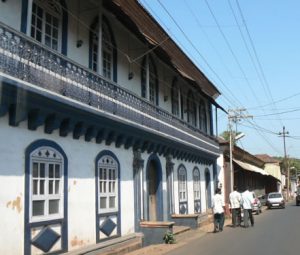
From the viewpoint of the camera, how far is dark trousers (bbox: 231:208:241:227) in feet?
76.6

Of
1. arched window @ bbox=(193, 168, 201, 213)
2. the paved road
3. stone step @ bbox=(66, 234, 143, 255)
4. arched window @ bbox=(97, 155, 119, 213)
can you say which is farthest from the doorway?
arched window @ bbox=(193, 168, 201, 213)

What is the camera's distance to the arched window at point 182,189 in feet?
80.9

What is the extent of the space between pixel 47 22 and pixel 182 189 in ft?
44.1

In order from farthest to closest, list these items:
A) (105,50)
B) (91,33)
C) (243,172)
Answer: (243,172), (105,50), (91,33)

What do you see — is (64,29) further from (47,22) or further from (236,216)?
(236,216)

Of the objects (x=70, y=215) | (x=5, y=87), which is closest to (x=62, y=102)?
(x=5, y=87)

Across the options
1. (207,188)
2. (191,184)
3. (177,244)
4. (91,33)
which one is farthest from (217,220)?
(207,188)

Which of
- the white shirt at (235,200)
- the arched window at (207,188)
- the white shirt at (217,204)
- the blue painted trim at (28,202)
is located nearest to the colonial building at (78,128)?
the blue painted trim at (28,202)

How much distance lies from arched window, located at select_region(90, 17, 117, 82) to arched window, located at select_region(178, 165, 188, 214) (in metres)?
8.57

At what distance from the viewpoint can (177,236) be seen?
19.2 meters

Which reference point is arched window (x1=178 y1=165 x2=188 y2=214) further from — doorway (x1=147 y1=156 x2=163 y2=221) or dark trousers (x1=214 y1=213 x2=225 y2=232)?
dark trousers (x1=214 y1=213 x2=225 y2=232)

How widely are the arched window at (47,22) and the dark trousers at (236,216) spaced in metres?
12.7

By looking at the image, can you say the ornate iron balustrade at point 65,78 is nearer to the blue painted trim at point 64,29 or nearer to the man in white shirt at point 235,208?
the blue painted trim at point 64,29

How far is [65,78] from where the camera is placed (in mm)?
12828
